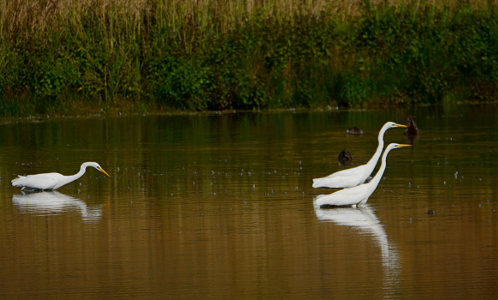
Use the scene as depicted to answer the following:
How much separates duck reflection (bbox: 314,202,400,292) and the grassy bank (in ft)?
51.7

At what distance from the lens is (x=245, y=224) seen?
11.7 meters

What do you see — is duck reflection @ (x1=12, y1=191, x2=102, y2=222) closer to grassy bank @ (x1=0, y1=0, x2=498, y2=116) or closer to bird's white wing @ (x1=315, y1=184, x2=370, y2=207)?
bird's white wing @ (x1=315, y1=184, x2=370, y2=207)

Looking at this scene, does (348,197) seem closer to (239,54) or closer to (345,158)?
(345,158)

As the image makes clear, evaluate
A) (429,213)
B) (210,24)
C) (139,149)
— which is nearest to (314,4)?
(210,24)

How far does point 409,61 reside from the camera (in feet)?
99.3

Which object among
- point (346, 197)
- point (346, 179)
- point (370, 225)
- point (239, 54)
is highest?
point (239, 54)

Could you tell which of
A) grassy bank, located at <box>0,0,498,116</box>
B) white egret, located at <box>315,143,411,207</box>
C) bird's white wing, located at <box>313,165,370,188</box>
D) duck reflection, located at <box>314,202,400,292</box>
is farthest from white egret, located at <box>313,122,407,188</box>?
grassy bank, located at <box>0,0,498,116</box>

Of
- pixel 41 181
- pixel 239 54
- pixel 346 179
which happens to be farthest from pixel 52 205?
pixel 239 54

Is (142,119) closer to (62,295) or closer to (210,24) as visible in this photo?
(210,24)

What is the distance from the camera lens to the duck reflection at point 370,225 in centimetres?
915

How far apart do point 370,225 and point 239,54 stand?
57.9 ft

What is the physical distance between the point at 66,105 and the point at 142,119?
7.28ft

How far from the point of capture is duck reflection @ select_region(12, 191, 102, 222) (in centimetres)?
1281

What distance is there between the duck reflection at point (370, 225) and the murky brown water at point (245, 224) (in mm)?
21
